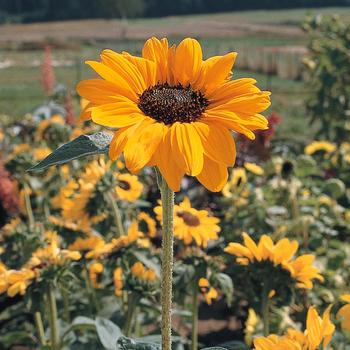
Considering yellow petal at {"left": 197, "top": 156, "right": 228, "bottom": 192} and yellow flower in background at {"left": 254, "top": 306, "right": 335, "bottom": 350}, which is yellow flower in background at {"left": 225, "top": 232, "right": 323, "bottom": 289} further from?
yellow petal at {"left": 197, "top": 156, "right": 228, "bottom": 192}

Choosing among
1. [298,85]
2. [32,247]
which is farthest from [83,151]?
[298,85]

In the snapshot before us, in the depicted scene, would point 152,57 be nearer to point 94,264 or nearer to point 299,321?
point 94,264

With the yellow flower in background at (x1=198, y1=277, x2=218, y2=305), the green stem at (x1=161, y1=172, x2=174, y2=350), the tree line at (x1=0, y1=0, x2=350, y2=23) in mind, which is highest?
the green stem at (x1=161, y1=172, x2=174, y2=350)

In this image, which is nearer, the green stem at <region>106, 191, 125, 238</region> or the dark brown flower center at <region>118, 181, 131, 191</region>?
the green stem at <region>106, 191, 125, 238</region>

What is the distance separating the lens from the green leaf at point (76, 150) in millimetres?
1038

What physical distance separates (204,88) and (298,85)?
14921 millimetres

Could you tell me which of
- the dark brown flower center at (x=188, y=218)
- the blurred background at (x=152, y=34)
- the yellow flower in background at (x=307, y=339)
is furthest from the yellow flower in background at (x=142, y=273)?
the blurred background at (x=152, y=34)

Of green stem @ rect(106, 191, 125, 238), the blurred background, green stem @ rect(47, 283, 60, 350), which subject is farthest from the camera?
the blurred background

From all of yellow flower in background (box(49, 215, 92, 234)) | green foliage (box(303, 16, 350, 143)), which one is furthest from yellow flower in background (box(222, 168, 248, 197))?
green foliage (box(303, 16, 350, 143))

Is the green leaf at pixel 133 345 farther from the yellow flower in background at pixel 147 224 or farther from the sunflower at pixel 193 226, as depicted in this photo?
the yellow flower in background at pixel 147 224

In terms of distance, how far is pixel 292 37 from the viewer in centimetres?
3619

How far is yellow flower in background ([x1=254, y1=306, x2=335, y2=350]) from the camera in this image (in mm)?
1181

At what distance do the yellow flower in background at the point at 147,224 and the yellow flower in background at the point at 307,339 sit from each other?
1207 millimetres

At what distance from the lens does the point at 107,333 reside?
5.90ft
